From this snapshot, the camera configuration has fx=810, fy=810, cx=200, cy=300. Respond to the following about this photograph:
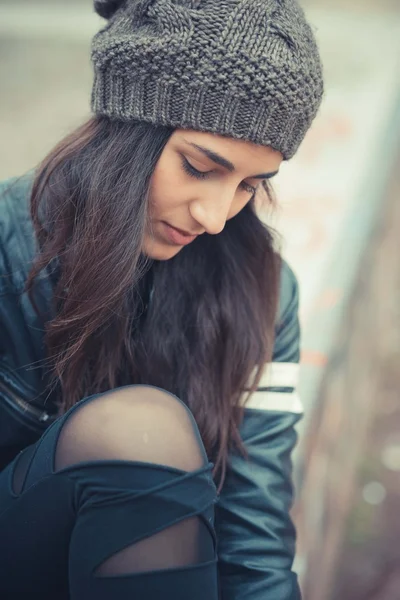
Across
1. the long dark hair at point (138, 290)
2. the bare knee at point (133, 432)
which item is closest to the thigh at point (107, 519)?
the bare knee at point (133, 432)

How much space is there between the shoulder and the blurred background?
1.19ft

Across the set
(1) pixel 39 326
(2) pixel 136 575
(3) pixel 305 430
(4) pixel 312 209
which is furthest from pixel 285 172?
(2) pixel 136 575

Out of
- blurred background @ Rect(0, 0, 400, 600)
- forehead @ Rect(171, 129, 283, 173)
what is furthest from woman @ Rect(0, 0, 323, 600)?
blurred background @ Rect(0, 0, 400, 600)

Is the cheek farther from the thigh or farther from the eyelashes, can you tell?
the thigh

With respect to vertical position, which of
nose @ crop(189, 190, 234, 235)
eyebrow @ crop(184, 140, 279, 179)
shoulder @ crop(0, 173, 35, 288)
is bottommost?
shoulder @ crop(0, 173, 35, 288)

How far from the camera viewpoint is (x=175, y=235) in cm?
171

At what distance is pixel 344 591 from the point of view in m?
2.55

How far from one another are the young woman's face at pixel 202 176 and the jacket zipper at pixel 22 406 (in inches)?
18.9

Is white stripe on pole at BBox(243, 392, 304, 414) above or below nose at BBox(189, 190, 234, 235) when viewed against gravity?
below

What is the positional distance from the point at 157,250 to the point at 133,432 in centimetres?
43

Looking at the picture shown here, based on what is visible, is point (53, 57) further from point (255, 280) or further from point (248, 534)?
point (248, 534)

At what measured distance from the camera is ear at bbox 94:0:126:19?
1.71m

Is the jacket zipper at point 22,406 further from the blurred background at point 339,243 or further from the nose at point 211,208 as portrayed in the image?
the blurred background at point 339,243

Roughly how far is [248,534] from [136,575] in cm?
44
